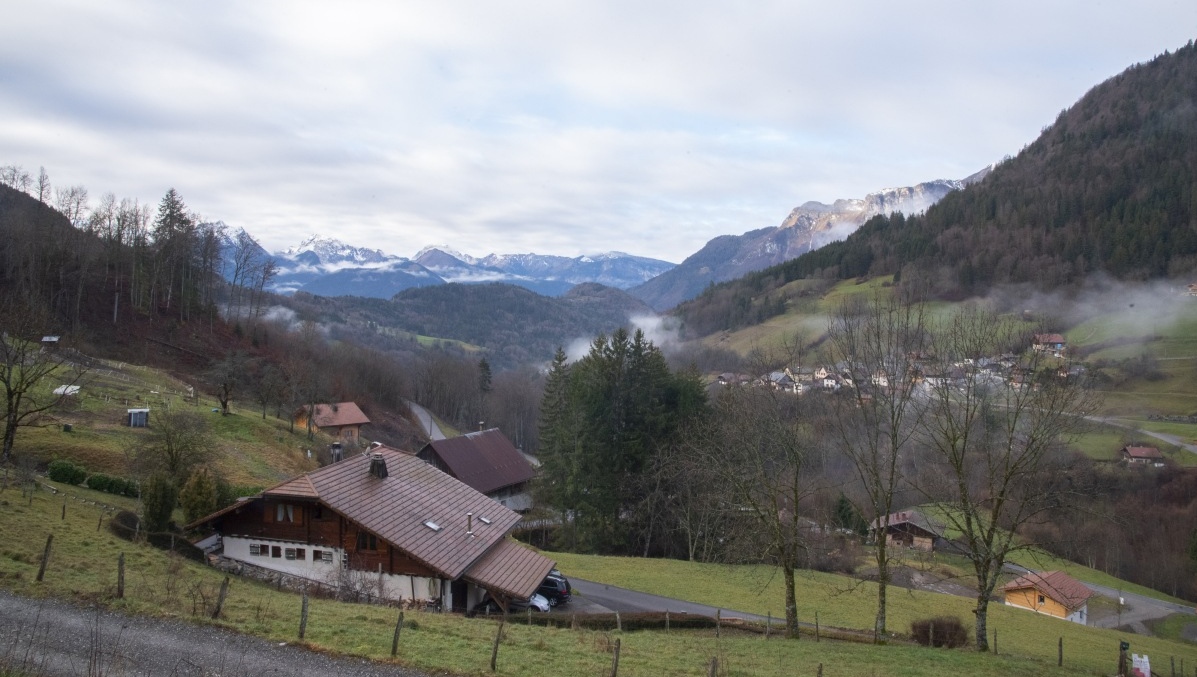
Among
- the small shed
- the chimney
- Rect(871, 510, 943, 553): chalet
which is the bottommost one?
Rect(871, 510, 943, 553): chalet

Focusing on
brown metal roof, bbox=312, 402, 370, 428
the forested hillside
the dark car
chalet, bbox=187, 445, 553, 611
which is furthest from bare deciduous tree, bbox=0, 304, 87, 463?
the forested hillside

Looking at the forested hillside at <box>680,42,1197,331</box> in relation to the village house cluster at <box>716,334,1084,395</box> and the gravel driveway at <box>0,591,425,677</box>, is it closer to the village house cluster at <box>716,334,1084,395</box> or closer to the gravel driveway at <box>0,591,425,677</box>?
the village house cluster at <box>716,334,1084,395</box>

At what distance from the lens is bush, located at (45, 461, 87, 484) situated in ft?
90.5

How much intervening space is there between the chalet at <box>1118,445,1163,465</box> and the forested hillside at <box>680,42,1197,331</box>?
51.7m

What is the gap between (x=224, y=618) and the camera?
533 inches

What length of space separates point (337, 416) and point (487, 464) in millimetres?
16946

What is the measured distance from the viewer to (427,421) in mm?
96438

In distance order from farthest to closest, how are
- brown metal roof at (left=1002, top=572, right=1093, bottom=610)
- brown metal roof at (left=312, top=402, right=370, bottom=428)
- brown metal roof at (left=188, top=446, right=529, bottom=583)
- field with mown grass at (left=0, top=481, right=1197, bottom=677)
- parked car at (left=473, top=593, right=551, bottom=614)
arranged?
brown metal roof at (left=312, top=402, right=370, bottom=428)
brown metal roof at (left=1002, top=572, right=1093, bottom=610)
parked car at (left=473, top=593, right=551, bottom=614)
brown metal roof at (left=188, top=446, right=529, bottom=583)
field with mown grass at (left=0, top=481, right=1197, bottom=677)

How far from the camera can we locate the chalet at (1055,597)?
130 ft

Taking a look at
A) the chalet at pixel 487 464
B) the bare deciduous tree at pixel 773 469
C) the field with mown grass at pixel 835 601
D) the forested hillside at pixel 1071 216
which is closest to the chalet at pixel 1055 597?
the field with mown grass at pixel 835 601

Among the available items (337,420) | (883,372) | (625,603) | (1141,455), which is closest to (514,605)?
(625,603)

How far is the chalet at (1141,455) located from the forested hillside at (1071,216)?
170 feet

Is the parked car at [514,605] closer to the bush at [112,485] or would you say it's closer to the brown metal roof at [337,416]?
the bush at [112,485]

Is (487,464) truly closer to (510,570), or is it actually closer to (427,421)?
(510,570)
